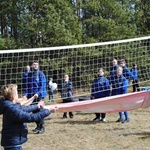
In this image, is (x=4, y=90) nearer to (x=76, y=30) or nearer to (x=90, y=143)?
(x=90, y=143)

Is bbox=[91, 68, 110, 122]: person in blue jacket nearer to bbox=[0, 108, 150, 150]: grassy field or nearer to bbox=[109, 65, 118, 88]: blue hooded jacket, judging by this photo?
bbox=[109, 65, 118, 88]: blue hooded jacket

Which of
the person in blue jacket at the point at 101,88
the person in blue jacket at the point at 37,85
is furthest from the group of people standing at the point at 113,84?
the person in blue jacket at the point at 37,85

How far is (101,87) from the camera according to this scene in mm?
8977

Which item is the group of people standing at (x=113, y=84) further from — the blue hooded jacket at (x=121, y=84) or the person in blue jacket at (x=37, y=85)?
the person in blue jacket at (x=37, y=85)

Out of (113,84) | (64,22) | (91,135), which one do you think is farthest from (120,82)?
(64,22)

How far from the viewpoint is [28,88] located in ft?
25.5

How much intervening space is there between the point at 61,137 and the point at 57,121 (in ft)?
6.77

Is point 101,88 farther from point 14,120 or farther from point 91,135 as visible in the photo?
point 14,120

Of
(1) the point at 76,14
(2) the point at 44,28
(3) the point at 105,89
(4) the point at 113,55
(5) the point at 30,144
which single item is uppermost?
(1) the point at 76,14

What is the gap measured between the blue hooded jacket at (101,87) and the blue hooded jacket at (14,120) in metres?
4.97

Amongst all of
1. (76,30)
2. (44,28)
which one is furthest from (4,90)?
(76,30)

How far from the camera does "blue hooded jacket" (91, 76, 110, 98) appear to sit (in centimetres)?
888

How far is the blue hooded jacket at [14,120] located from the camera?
388 centimetres

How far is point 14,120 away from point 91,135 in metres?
3.62
